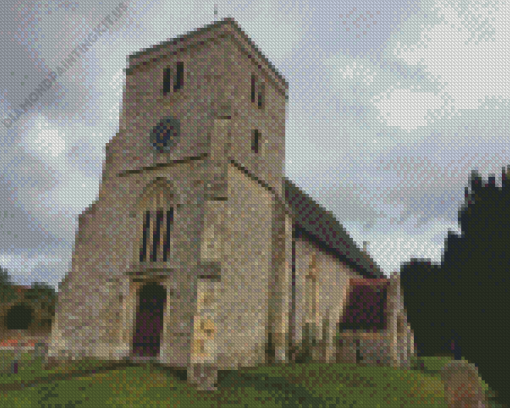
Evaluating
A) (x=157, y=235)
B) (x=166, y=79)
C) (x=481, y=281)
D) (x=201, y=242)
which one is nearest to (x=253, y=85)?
(x=166, y=79)

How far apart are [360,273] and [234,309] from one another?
16.8m

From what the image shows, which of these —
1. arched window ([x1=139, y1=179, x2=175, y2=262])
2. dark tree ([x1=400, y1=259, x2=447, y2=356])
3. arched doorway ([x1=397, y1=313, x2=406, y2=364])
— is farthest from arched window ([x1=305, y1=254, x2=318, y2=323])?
dark tree ([x1=400, y1=259, x2=447, y2=356])

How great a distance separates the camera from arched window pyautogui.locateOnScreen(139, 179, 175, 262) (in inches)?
687

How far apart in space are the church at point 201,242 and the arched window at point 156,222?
52 millimetres

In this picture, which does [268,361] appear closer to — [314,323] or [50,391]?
[314,323]

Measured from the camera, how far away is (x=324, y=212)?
3391cm

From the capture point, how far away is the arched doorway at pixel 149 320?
1648 centimetres

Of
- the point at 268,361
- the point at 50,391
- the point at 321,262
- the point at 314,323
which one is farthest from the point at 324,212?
the point at 50,391

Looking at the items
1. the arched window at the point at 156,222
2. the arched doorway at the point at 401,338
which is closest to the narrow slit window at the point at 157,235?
the arched window at the point at 156,222

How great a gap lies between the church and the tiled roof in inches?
6.9

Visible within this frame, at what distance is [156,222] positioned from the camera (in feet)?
59.1

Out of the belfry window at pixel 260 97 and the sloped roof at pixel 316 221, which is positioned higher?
the belfry window at pixel 260 97

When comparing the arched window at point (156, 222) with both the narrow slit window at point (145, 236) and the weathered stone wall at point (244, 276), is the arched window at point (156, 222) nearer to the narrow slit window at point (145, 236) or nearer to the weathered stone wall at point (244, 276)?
the narrow slit window at point (145, 236)

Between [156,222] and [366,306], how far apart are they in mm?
13911
